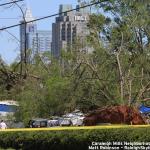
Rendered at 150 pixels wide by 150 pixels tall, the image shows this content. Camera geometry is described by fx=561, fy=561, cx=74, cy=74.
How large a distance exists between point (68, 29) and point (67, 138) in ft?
140

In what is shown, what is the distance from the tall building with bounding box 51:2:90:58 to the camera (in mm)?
45875

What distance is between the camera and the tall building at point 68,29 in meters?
45.9

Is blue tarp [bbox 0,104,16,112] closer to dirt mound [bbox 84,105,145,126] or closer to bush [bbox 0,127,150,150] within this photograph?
dirt mound [bbox 84,105,145,126]

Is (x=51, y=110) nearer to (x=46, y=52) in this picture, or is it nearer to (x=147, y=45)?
(x=147, y=45)

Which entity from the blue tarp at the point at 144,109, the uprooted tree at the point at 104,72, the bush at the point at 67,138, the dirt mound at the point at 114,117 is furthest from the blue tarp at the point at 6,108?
the bush at the point at 67,138

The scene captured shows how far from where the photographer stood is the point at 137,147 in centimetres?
1866

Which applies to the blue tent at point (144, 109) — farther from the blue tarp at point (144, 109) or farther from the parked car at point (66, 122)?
the parked car at point (66, 122)

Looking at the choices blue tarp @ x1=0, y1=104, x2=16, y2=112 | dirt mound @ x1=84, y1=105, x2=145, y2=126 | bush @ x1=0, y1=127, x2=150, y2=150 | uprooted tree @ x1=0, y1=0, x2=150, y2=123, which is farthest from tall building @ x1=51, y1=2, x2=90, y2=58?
bush @ x1=0, y1=127, x2=150, y2=150

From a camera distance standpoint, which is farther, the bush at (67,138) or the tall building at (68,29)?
the tall building at (68,29)

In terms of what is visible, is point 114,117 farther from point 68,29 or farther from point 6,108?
point 68,29

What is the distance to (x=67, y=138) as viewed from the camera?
2180 centimetres

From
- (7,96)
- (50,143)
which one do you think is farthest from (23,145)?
(7,96)

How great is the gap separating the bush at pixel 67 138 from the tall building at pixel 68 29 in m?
17.6

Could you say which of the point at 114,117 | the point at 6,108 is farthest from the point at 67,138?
the point at 6,108
